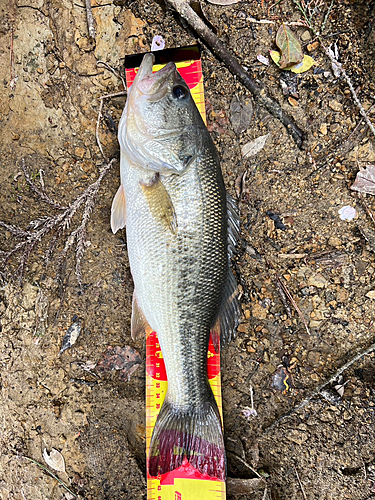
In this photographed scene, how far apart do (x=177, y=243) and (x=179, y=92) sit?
95 cm

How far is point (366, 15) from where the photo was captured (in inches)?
101

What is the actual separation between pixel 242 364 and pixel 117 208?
149 centimetres

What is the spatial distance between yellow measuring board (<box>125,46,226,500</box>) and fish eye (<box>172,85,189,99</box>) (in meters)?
0.49

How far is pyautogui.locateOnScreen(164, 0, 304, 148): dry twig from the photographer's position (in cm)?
257

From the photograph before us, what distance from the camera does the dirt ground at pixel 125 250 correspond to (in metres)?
2.55

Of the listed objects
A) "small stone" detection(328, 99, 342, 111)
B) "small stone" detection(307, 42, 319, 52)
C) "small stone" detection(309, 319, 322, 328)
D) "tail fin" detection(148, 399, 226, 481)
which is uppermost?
"small stone" detection(307, 42, 319, 52)

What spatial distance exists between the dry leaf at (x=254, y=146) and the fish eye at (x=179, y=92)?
0.70m

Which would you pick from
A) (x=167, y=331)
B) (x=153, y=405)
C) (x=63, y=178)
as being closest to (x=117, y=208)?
(x=63, y=178)

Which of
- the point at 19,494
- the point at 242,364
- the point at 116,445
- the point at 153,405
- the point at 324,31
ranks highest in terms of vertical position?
the point at 324,31

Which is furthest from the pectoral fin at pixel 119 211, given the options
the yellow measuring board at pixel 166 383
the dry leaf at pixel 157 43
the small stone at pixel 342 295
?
the small stone at pixel 342 295

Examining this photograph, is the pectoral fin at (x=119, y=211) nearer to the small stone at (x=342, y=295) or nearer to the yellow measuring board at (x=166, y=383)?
the yellow measuring board at (x=166, y=383)

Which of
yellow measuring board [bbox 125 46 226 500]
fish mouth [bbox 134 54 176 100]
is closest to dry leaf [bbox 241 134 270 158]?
yellow measuring board [bbox 125 46 226 500]

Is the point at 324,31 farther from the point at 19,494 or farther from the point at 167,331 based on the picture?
the point at 19,494

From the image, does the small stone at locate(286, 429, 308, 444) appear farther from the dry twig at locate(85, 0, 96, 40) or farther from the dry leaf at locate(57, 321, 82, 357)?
the dry twig at locate(85, 0, 96, 40)
